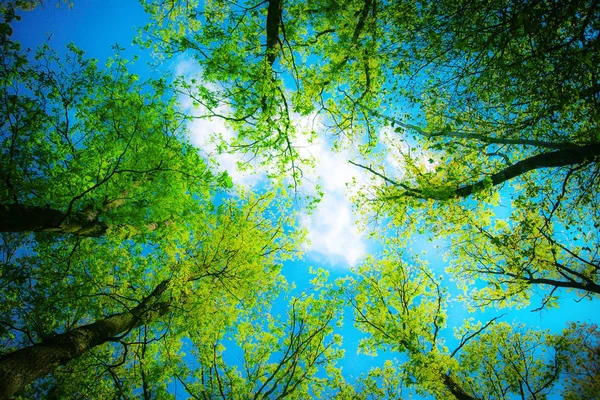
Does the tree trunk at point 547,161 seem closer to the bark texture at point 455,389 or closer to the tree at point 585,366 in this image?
the bark texture at point 455,389

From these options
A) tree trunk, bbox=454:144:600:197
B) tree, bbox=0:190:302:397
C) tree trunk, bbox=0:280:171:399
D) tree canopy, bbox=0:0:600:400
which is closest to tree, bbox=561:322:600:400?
tree canopy, bbox=0:0:600:400

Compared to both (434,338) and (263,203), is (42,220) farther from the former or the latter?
(434,338)

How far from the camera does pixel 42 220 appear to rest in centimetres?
626

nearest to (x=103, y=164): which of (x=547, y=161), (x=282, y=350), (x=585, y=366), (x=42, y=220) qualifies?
(x=42, y=220)

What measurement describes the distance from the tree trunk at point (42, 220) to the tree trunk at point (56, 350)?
2.54m

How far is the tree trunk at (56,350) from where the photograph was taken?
4871 mm

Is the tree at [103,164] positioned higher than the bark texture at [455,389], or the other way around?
the tree at [103,164]

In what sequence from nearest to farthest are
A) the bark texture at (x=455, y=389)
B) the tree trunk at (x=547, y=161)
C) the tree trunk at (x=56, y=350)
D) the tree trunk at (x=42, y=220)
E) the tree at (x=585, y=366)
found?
1. the tree trunk at (x=56, y=350)
2. the tree trunk at (x=547, y=161)
3. the tree trunk at (x=42, y=220)
4. the bark texture at (x=455, y=389)
5. the tree at (x=585, y=366)

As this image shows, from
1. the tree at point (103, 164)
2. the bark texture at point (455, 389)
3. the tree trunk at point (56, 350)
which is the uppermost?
the tree at point (103, 164)

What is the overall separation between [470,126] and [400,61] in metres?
2.69

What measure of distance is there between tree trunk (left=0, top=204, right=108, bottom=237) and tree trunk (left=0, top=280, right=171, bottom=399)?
2.54 metres

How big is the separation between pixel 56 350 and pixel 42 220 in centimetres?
291

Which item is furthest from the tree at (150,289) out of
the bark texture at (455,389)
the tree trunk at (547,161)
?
the bark texture at (455,389)

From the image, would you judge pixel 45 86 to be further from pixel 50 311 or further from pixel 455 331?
pixel 455 331
